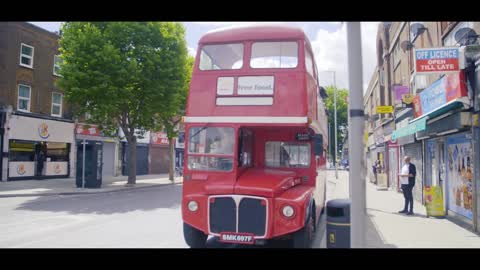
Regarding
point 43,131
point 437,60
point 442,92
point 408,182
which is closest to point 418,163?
point 408,182

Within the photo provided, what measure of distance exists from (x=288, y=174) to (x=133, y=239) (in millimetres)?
3541

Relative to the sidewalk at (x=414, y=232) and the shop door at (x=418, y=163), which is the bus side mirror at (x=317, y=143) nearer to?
the sidewalk at (x=414, y=232)

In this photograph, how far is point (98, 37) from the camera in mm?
20578

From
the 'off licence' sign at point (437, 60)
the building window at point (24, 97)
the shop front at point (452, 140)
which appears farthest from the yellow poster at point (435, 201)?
the building window at point (24, 97)

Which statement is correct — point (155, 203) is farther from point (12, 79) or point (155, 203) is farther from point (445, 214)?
point (12, 79)

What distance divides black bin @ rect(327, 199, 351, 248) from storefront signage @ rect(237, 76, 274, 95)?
2287 millimetres

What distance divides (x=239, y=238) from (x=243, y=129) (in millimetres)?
2029

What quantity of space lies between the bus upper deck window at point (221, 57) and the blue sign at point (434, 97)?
638 cm

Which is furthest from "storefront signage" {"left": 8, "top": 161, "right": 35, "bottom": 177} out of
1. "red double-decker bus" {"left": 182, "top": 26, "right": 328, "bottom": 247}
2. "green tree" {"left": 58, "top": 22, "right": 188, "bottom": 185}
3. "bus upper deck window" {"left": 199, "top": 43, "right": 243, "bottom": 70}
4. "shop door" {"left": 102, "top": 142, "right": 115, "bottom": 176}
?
"bus upper deck window" {"left": 199, "top": 43, "right": 243, "bottom": 70}

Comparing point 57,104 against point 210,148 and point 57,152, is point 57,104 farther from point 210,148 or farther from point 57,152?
point 210,148

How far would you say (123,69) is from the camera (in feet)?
66.0

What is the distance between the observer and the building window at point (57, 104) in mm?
26061

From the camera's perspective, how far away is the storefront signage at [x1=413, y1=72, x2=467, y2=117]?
9078mm

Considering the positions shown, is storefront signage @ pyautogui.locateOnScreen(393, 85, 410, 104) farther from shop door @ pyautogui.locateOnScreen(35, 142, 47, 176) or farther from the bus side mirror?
shop door @ pyautogui.locateOnScreen(35, 142, 47, 176)
